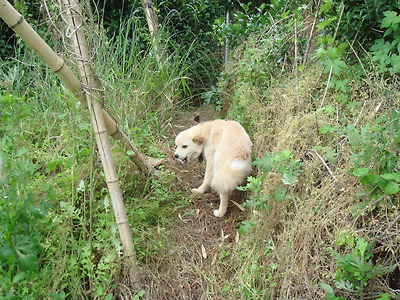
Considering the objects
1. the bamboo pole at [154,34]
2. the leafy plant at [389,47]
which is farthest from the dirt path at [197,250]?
the leafy plant at [389,47]

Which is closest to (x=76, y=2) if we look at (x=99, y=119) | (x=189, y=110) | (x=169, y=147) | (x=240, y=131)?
(x=99, y=119)

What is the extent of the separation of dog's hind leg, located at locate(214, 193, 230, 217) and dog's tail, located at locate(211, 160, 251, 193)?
3.4 inches

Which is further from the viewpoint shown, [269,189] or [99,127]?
[269,189]

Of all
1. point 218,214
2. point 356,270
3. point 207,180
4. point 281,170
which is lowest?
point 218,214

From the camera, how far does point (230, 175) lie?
317 centimetres

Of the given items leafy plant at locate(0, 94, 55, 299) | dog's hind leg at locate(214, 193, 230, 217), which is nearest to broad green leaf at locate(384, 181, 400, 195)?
dog's hind leg at locate(214, 193, 230, 217)

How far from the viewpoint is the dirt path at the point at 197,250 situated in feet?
9.06

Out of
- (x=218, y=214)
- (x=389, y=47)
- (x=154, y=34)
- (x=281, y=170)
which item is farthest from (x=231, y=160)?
(x=154, y=34)

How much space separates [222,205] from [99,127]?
1.44 m

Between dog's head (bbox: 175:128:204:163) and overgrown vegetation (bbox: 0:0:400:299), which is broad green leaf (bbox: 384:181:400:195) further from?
dog's head (bbox: 175:128:204:163)

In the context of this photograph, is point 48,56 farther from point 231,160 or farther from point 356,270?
point 356,270

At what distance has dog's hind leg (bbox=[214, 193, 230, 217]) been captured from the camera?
130 inches

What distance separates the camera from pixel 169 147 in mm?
4281

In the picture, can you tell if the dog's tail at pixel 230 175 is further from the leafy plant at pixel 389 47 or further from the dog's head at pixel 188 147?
the leafy plant at pixel 389 47
